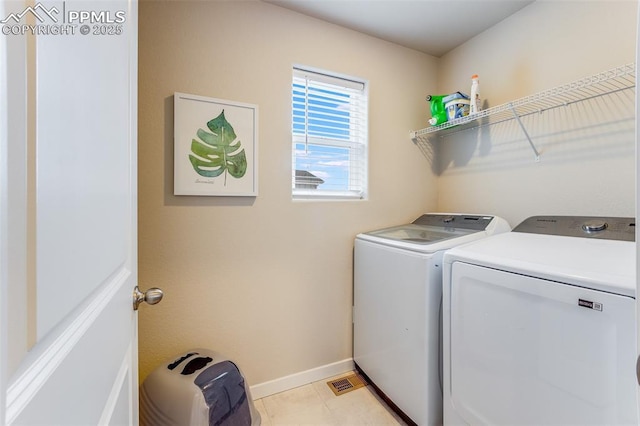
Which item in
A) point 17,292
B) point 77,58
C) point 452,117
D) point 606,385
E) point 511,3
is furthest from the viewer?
point 452,117

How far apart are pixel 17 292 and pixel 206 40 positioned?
178cm

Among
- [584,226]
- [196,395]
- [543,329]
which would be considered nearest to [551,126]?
[584,226]

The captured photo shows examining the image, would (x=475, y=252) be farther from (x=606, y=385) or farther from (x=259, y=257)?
(x=259, y=257)

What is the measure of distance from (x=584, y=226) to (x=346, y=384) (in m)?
1.73

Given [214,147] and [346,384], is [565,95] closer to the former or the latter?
[214,147]

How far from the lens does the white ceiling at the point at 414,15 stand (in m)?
1.74

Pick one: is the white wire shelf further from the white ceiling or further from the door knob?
the door knob

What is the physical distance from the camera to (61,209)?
333 mm

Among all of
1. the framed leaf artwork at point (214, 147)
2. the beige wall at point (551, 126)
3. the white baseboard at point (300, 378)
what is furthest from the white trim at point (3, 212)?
the beige wall at point (551, 126)

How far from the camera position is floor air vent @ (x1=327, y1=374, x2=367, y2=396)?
183 centimetres

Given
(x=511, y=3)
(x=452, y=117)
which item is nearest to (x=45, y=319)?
(x=452, y=117)

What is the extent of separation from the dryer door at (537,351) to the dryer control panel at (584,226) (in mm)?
676

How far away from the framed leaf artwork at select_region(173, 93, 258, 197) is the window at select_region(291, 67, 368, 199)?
1.16ft

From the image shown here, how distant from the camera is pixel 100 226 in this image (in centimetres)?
48
